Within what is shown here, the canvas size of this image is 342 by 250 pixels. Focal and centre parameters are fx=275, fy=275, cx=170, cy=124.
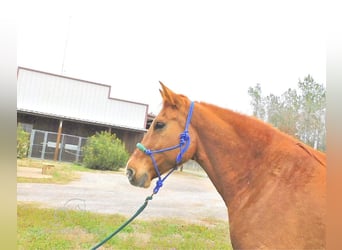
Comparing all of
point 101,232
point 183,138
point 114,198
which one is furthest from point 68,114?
point 183,138

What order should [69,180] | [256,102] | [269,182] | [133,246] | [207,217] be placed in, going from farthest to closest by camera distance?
[69,180] < [207,217] < [133,246] < [256,102] < [269,182]

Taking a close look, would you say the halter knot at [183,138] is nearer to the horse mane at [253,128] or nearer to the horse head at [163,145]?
the horse head at [163,145]

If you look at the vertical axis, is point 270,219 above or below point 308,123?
below

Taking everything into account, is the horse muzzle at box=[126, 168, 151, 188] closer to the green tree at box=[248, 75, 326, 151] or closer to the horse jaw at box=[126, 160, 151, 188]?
the horse jaw at box=[126, 160, 151, 188]

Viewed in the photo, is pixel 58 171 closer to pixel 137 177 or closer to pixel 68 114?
pixel 68 114

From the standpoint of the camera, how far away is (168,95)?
131cm

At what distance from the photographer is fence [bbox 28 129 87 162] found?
4611mm

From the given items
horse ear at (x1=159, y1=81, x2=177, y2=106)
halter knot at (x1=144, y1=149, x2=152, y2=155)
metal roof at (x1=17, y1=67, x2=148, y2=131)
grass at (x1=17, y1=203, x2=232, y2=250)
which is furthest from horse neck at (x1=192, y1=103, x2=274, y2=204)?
metal roof at (x1=17, y1=67, x2=148, y2=131)

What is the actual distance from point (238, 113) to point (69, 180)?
454 cm

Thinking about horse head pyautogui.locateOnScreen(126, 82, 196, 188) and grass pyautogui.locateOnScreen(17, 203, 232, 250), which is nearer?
horse head pyautogui.locateOnScreen(126, 82, 196, 188)
